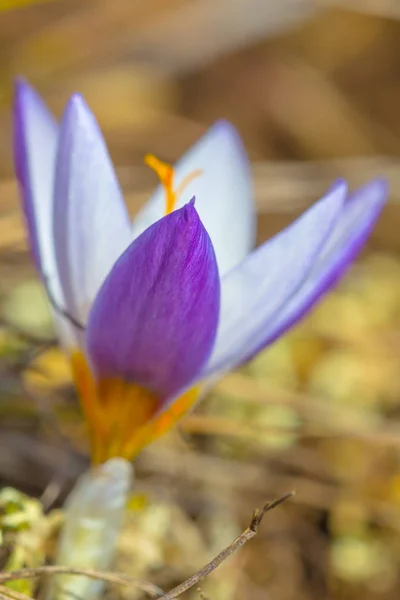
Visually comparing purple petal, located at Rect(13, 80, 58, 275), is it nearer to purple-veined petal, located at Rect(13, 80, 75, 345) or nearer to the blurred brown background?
purple-veined petal, located at Rect(13, 80, 75, 345)

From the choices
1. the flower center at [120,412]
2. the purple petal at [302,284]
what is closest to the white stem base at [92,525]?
the flower center at [120,412]

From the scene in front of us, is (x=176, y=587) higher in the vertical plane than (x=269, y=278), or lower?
lower

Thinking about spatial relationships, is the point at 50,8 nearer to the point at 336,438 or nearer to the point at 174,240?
the point at 336,438

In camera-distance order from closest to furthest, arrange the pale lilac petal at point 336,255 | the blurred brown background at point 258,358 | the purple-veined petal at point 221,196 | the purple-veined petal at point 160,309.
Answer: the purple-veined petal at point 160,309 → the pale lilac petal at point 336,255 → the purple-veined petal at point 221,196 → the blurred brown background at point 258,358

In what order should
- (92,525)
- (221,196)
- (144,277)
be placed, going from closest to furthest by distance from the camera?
(144,277)
(92,525)
(221,196)

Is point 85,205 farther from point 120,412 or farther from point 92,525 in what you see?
point 92,525

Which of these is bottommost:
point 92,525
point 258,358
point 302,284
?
point 258,358

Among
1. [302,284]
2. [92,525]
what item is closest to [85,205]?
[302,284]

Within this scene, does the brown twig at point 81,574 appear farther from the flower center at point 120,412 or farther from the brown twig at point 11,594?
the flower center at point 120,412
